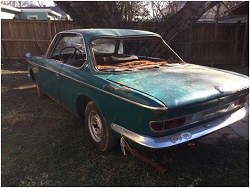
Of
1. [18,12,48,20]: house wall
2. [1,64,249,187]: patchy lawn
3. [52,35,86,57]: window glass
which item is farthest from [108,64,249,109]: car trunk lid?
[18,12,48,20]: house wall

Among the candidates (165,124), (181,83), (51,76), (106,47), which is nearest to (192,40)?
(106,47)

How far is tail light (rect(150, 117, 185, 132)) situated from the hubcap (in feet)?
3.19

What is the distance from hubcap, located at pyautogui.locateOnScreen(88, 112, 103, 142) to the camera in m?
3.05

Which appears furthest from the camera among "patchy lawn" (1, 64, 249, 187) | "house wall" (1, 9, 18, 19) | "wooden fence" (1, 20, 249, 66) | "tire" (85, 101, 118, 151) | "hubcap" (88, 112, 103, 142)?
"house wall" (1, 9, 18, 19)

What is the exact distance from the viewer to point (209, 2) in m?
7.89

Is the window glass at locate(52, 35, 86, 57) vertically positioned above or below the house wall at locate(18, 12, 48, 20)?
below

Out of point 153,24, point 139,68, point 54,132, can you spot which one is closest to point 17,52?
point 153,24

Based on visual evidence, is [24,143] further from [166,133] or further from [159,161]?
[166,133]

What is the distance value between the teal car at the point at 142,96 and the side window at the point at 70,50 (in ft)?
0.05

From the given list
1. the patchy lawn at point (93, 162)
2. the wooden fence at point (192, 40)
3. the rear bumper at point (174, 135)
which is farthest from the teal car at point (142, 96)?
the wooden fence at point (192, 40)

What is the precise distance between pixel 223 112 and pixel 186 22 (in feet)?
20.1

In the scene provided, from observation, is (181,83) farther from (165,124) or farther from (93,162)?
(93,162)

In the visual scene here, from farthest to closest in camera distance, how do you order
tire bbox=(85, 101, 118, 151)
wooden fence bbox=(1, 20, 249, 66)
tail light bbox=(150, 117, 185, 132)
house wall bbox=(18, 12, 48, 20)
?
1. house wall bbox=(18, 12, 48, 20)
2. wooden fence bbox=(1, 20, 249, 66)
3. tire bbox=(85, 101, 118, 151)
4. tail light bbox=(150, 117, 185, 132)

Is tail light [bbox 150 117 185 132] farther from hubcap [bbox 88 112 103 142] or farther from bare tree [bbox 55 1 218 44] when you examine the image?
bare tree [bbox 55 1 218 44]
